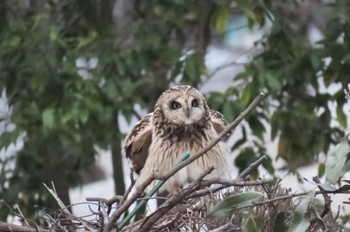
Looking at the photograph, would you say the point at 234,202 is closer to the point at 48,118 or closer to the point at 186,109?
the point at 186,109

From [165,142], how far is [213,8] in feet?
5.37

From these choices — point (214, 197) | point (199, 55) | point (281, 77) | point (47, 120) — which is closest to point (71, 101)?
point (47, 120)

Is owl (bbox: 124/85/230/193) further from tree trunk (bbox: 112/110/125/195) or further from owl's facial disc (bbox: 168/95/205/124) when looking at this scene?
tree trunk (bbox: 112/110/125/195)

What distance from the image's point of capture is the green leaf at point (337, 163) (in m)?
2.91

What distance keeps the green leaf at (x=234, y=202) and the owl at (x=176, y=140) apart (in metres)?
1.69

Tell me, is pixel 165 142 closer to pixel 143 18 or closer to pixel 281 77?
pixel 281 77

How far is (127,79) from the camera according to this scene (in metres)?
5.80

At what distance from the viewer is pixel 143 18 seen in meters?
6.44

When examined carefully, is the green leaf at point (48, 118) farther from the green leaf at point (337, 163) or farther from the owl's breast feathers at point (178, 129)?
the green leaf at point (337, 163)

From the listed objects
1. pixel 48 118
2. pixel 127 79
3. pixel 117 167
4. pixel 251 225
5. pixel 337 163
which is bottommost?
pixel 251 225

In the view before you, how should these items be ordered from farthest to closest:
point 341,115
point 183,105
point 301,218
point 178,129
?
point 341,115 → point 178,129 → point 183,105 → point 301,218

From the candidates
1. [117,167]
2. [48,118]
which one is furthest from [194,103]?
[117,167]

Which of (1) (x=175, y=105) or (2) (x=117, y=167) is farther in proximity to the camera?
(2) (x=117, y=167)

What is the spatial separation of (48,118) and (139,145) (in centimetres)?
70
